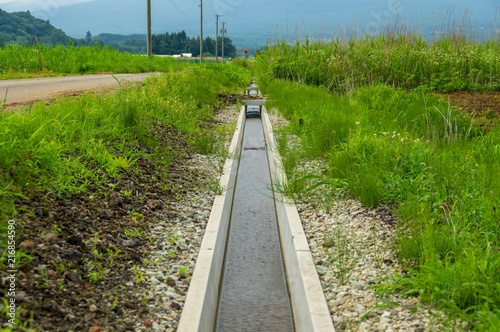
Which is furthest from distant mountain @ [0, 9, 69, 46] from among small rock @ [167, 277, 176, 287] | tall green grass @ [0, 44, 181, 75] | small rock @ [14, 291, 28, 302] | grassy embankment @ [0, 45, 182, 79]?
small rock @ [14, 291, 28, 302]

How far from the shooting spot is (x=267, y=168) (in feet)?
26.4

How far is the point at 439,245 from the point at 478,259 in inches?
13.1

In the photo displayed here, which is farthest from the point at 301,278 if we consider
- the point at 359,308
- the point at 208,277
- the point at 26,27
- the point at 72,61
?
the point at 26,27

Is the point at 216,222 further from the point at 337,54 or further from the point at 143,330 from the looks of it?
the point at 337,54

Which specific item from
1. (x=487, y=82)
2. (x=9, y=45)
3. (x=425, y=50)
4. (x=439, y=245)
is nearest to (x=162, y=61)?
(x=9, y=45)

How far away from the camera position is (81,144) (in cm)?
458

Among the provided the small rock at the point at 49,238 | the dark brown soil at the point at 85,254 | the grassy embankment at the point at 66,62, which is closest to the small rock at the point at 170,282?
the dark brown soil at the point at 85,254

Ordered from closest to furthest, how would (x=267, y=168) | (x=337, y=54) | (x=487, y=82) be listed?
(x=267, y=168) → (x=487, y=82) → (x=337, y=54)

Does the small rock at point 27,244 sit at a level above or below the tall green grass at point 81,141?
below

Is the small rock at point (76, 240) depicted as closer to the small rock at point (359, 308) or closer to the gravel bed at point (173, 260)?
the gravel bed at point (173, 260)

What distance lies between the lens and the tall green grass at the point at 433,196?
2711 millimetres

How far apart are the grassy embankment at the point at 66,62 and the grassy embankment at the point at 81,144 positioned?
25.3 feet

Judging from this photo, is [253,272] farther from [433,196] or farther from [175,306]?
[433,196]

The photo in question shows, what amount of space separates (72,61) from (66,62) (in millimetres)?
736
